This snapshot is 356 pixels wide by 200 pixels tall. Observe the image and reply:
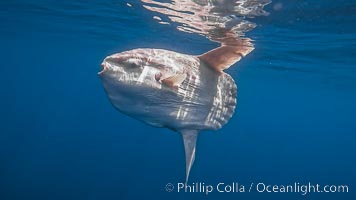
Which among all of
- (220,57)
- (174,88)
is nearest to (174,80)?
(174,88)

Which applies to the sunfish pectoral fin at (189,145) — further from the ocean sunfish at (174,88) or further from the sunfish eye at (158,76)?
the sunfish eye at (158,76)

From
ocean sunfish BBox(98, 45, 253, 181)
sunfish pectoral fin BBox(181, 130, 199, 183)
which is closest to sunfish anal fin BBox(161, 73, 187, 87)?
ocean sunfish BBox(98, 45, 253, 181)

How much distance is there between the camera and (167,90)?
394 centimetres

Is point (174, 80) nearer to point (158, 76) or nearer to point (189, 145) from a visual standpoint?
point (158, 76)

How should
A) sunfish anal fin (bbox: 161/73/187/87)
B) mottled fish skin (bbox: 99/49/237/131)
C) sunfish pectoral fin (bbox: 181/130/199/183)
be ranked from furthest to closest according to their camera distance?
1. sunfish pectoral fin (bbox: 181/130/199/183)
2. sunfish anal fin (bbox: 161/73/187/87)
3. mottled fish skin (bbox: 99/49/237/131)

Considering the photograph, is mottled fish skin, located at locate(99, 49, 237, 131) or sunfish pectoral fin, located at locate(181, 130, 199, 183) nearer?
mottled fish skin, located at locate(99, 49, 237, 131)

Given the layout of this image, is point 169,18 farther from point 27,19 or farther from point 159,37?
point 27,19

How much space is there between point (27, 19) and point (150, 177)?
29489 millimetres

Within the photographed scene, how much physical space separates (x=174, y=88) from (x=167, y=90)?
0.15 m

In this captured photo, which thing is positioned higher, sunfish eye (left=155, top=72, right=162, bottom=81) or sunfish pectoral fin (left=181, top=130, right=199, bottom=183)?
sunfish eye (left=155, top=72, right=162, bottom=81)

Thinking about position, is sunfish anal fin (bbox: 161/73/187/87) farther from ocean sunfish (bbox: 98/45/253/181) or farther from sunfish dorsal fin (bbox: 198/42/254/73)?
sunfish dorsal fin (bbox: 198/42/254/73)

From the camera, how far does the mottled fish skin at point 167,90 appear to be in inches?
143

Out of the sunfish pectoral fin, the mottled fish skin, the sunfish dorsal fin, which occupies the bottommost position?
the sunfish pectoral fin

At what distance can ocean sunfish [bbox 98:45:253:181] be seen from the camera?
3633mm
